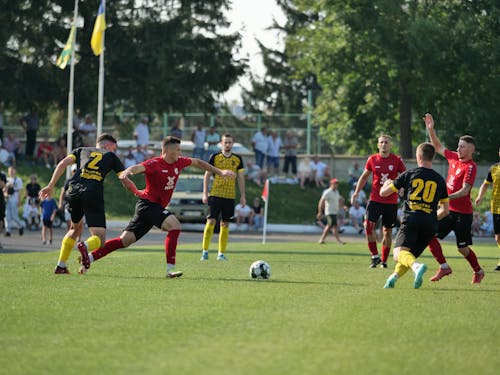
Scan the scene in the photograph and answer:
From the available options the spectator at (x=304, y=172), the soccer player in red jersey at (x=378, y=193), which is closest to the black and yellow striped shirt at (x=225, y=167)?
the soccer player in red jersey at (x=378, y=193)

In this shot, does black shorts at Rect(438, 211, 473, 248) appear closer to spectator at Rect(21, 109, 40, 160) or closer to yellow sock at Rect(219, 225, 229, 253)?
yellow sock at Rect(219, 225, 229, 253)

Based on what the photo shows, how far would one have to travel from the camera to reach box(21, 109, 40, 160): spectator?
44875 mm

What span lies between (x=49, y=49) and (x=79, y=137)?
A: 16.5 feet

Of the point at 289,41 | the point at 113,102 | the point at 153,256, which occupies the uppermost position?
the point at 289,41

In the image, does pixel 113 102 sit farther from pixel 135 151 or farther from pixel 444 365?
pixel 444 365

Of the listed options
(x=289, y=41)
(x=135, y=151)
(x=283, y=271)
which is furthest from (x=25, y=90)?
(x=283, y=271)

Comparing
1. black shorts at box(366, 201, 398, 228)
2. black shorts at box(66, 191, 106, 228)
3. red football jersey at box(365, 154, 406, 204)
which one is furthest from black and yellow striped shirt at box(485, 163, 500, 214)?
black shorts at box(66, 191, 106, 228)

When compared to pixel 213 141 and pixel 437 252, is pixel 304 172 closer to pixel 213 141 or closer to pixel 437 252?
pixel 213 141

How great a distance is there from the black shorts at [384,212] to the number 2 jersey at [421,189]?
4892 mm

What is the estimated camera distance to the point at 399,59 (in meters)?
45.0

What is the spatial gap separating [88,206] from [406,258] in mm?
4444

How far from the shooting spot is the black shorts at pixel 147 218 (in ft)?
46.4

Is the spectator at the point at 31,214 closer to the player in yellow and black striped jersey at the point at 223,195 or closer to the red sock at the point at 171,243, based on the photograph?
the player in yellow and black striped jersey at the point at 223,195

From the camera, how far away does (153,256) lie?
19.8m
